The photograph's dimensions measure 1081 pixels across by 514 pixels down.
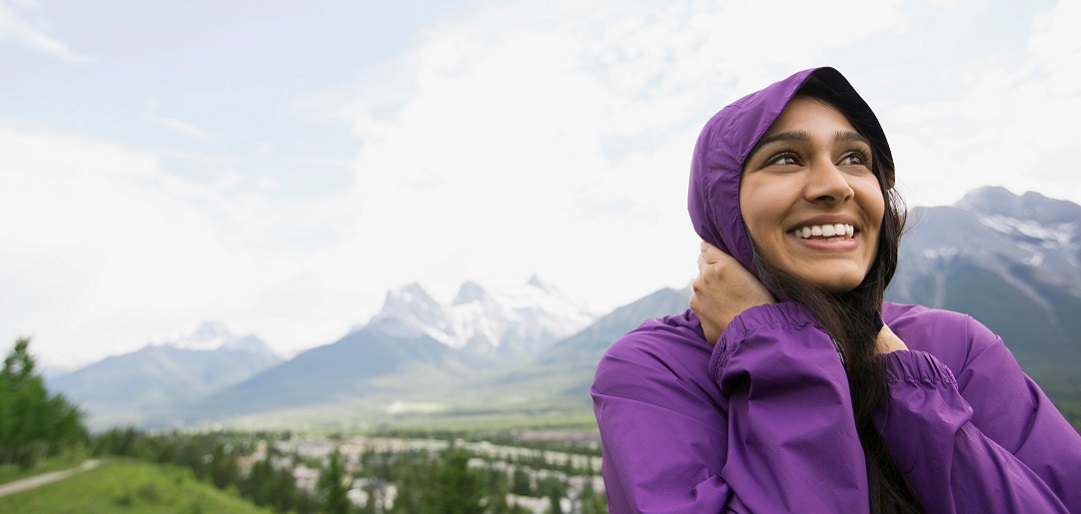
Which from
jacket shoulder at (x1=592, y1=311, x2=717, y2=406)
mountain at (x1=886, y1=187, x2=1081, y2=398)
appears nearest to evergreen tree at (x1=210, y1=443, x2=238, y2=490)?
jacket shoulder at (x1=592, y1=311, x2=717, y2=406)

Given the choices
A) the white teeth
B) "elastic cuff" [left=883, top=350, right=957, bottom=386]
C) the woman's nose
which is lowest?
"elastic cuff" [left=883, top=350, right=957, bottom=386]

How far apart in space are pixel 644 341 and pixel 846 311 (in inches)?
19.4

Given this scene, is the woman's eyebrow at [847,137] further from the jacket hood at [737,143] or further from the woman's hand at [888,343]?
the woman's hand at [888,343]

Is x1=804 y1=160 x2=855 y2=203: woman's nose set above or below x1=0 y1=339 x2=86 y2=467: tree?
below

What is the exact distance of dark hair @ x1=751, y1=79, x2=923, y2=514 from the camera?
1372 mm

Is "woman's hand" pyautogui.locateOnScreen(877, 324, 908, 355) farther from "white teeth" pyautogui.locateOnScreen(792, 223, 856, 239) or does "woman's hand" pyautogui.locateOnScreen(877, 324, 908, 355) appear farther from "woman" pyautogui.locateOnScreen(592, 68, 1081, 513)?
"white teeth" pyautogui.locateOnScreen(792, 223, 856, 239)

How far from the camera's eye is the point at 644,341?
1.61 meters

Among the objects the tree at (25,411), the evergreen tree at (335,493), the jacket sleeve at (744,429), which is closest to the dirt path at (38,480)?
the tree at (25,411)

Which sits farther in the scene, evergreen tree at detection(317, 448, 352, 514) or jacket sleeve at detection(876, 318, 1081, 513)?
evergreen tree at detection(317, 448, 352, 514)

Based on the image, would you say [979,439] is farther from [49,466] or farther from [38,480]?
[49,466]

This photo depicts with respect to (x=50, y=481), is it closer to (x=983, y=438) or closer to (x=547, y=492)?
(x=983, y=438)

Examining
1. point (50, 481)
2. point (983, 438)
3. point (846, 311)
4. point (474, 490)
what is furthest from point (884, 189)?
point (50, 481)

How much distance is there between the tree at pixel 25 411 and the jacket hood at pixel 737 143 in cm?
4016

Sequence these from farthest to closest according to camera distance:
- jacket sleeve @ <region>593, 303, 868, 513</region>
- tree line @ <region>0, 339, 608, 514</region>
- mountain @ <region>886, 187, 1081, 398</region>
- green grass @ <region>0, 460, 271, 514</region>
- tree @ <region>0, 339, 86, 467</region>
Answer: mountain @ <region>886, 187, 1081, 398</region> < tree line @ <region>0, 339, 608, 514</region> < tree @ <region>0, 339, 86, 467</region> < green grass @ <region>0, 460, 271, 514</region> < jacket sleeve @ <region>593, 303, 868, 513</region>
